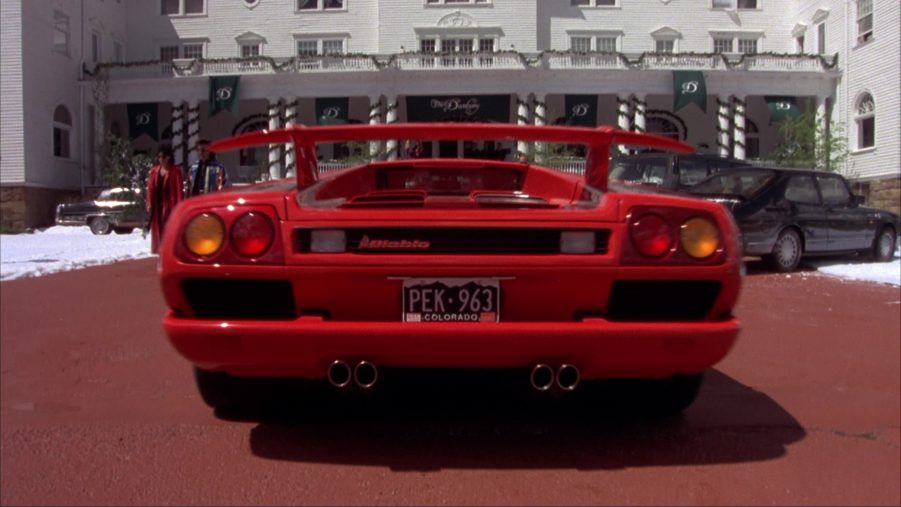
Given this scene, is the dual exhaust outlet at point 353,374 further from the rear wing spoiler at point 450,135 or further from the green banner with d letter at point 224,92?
the green banner with d letter at point 224,92

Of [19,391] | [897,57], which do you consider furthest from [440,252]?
[897,57]

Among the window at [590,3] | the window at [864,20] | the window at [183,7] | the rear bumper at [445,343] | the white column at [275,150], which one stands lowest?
the rear bumper at [445,343]

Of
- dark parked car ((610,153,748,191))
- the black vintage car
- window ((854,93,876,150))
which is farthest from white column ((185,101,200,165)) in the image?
the black vintage car

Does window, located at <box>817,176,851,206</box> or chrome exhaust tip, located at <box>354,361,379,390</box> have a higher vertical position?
window, located at <box>817,176,851,206</box>

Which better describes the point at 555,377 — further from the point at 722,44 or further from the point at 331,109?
the point at 722,44

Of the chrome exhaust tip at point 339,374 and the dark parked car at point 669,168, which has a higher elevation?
the dark parked car at point 669,168


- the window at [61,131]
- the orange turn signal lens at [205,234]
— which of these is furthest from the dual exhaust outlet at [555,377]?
the window at [61,131]

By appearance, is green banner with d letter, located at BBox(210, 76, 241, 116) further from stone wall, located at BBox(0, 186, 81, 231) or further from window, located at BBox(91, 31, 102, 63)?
stone wall, located at BBox(0, 186, 81, 231)

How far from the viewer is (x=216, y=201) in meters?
3.11

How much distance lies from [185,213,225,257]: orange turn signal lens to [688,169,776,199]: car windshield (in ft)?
27.5

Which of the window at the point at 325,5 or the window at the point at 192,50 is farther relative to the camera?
the window at the point at 192,50

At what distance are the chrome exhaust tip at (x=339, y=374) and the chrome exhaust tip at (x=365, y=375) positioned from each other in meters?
0.03

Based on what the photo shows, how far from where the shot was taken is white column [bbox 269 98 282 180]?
92.6ft

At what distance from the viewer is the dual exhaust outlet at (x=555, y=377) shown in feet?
9.95
